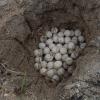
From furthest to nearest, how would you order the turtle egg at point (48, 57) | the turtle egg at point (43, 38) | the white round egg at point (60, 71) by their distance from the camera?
the turtle egg at point (43, 38), the turtle egg at point (48, 57), the white round egg at point (60, 71)

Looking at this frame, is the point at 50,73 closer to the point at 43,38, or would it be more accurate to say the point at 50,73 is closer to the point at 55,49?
the point at 55,49

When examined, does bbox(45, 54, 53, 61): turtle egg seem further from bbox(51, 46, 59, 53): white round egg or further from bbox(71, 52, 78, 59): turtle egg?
bbox(71, 52, 78, 59): turtle egg

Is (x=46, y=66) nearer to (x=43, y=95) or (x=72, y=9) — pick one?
(x=43, y=95)

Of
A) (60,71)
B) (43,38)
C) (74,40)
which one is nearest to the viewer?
(60,71)

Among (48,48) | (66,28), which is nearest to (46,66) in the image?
(48,48)

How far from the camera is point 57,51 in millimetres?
4039

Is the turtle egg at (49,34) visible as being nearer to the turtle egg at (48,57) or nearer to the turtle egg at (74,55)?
the turtle egg at (48,57)

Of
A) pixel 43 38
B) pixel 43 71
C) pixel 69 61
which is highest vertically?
pixel 43 38

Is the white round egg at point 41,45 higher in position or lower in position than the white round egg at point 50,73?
higher

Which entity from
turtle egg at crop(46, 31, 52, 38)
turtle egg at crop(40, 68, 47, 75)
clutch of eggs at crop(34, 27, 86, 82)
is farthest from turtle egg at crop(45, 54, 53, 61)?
turtle egg at crop(46, 31, 52, 38)

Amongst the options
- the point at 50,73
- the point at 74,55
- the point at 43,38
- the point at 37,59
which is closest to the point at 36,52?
the point at 37,59

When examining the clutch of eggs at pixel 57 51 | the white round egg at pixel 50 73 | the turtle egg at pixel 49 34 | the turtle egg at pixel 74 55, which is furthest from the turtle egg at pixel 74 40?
the white round egg at pixel 50 73

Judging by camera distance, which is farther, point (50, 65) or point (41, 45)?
point (41, 45)

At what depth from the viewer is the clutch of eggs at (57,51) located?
13.0 ft
